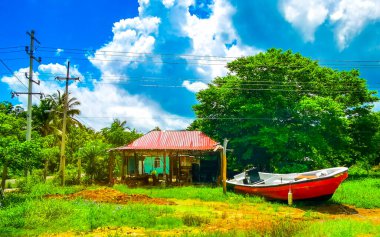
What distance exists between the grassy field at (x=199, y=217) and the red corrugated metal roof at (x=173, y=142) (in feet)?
19.8

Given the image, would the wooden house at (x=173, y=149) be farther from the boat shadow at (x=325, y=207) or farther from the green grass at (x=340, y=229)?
the green grass at (x=340, y=229)

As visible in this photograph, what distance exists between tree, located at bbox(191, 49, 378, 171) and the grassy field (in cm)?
784

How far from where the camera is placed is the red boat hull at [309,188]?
16.4 m

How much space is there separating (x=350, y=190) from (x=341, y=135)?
943 cm

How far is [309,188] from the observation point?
16719mm

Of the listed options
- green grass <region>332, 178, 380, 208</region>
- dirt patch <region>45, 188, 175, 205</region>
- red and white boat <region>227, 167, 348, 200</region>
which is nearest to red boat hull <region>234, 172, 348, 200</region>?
red and white boat <region>227, 167, 348, 200</region>

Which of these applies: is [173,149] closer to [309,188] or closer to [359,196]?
[309,188]

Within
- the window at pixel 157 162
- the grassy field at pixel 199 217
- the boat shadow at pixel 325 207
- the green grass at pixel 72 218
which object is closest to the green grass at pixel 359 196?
the grassy field at pixel 199 217

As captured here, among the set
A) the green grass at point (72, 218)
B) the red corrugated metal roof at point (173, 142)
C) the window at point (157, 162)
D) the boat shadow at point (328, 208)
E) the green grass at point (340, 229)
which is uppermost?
the red corrugated metal roof at point (173, 142)

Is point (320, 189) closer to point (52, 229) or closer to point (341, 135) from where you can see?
point (52, 229)

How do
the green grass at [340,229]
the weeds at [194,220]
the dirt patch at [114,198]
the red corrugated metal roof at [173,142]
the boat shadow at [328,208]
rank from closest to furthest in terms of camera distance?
the green grass at [340,229]
the weeds at [194,220]
the boat shadow at [328,208]
the dirt patch at [114,198]
the red corrugated metal roof at [173,142]

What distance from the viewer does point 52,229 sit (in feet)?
37.0

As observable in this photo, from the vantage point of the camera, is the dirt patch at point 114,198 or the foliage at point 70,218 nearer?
the foliage at point 70,218

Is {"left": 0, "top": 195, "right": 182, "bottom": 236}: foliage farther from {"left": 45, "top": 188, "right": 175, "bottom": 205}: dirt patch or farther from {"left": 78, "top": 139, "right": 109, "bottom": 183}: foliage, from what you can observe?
{"left": 78, "top": 139, "right": 109, "bottom": 183}: foliage
